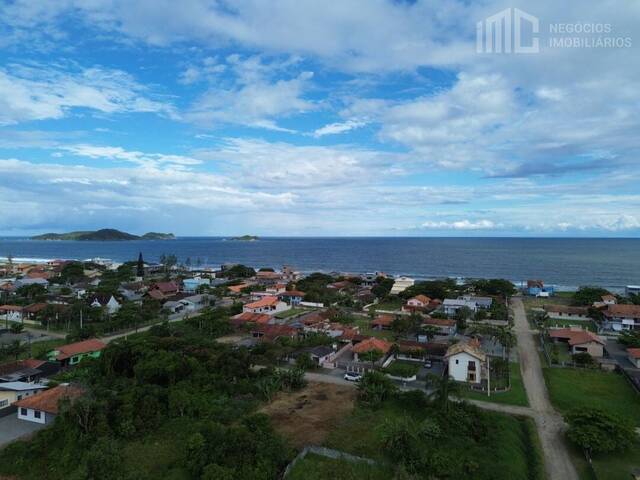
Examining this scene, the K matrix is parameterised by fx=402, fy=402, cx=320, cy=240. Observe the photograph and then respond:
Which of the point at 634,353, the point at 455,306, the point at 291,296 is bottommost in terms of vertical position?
the point at 634,353

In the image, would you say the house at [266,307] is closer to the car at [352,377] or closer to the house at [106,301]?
the house at [106,301]

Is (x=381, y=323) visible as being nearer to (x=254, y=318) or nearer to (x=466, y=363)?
(x=254, y=318)

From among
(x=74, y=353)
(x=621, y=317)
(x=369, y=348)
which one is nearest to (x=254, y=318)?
(x=369, y=348)

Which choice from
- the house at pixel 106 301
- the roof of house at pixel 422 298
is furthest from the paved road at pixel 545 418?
the house at pixel 106 301

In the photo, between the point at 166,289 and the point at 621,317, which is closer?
the point at 621,317

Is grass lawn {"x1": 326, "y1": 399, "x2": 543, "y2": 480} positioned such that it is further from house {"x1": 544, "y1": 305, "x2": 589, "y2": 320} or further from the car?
house {"x1": 544, "y1": 305, "x2": 589, "y2": 320}

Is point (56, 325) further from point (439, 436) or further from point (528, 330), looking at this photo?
point (528, 330)

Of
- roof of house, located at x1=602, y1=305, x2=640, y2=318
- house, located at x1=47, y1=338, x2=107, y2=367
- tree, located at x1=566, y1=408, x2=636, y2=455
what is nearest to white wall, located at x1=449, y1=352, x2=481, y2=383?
tree, located at x1=566, y1=408, x2=636, y2=455

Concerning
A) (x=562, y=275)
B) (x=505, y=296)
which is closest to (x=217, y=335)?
(x=505, y=296)

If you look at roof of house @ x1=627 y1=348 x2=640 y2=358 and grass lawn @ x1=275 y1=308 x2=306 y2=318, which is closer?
roof of house @ x1=627 y1=348 x2=640 y2=358
